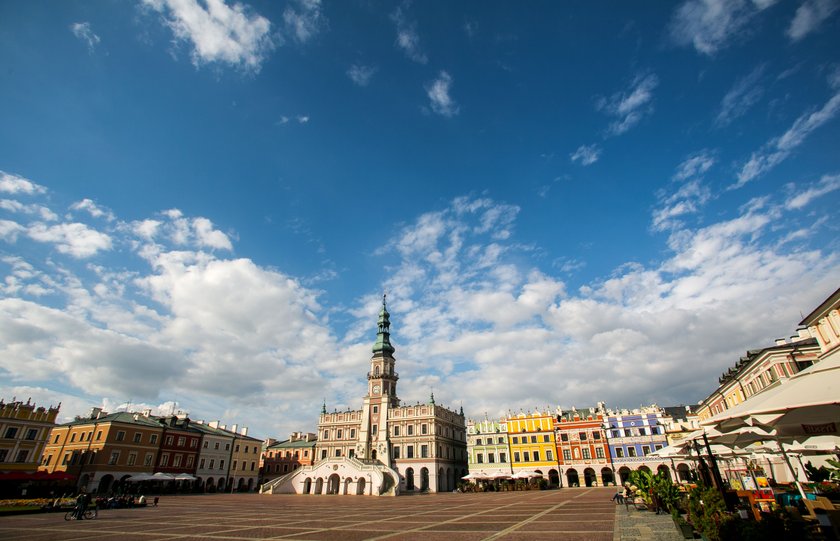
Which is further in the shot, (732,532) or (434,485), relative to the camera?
(434,485)

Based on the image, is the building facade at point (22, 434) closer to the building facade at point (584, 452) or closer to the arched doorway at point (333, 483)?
the arched doorway at point (333, 483)

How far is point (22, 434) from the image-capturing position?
137ft

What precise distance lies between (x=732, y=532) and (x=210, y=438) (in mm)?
70007

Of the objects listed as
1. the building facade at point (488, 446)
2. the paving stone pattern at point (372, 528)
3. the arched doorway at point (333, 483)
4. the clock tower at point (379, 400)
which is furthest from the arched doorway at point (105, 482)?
the building facade at point (488, 446)

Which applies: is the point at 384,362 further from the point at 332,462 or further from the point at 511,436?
the point at 511,436

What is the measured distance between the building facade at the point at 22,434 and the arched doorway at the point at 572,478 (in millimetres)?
61753

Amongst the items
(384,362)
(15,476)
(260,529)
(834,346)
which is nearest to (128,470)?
(15,476)

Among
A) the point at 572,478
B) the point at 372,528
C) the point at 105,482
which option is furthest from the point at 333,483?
the point at 372,528

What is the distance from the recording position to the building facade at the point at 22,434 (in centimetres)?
4044

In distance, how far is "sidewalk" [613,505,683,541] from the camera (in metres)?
13.0

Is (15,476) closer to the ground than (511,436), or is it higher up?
closer to the ground

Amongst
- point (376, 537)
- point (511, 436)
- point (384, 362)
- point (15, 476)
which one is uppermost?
point (384, 362)

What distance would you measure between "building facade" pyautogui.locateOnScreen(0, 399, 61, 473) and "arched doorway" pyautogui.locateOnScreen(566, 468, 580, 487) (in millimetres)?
61753

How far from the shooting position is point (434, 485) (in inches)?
2275
